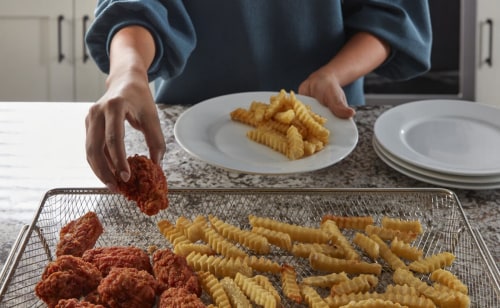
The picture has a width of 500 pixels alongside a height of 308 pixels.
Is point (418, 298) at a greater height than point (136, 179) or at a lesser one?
lesser

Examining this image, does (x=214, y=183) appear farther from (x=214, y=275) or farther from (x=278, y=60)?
(x=278, y=60)

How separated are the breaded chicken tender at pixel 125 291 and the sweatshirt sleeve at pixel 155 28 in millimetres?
817

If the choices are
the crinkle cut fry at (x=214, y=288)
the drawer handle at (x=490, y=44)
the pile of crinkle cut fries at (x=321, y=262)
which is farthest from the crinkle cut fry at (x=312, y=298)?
the drawer handle at (x=490, y=44)

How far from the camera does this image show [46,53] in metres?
3.52

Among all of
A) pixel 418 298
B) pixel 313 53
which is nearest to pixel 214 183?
pixel 418 298

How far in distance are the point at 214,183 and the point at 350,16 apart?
85 centimetres

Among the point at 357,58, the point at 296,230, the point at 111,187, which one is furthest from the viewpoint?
the point at 357,58

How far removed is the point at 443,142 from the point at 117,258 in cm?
92

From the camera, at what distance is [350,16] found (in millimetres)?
2234

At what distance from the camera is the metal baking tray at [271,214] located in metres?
1.31

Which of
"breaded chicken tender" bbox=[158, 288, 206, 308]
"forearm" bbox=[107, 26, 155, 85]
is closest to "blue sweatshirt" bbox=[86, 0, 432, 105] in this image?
"forearm" bbox=[107, 26, 155, 85]

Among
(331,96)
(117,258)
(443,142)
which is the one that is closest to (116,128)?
(117,258)

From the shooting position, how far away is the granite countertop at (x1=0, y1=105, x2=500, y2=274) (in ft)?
5.06

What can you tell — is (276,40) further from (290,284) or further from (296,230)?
(290,284)
